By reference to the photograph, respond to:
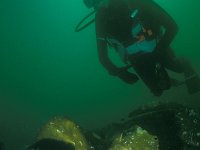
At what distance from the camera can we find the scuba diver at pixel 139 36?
5285 mm

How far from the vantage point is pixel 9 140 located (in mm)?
12656

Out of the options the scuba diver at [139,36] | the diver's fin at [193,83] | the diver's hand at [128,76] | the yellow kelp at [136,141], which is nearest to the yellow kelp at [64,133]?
the yellow kelp at [136,141]

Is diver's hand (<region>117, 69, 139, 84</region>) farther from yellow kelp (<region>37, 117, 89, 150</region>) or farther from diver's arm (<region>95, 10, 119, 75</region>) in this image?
yellow kelp (<region>37, 117, 89, 150</region>)

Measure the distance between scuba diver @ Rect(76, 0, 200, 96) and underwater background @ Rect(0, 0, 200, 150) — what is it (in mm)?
17389

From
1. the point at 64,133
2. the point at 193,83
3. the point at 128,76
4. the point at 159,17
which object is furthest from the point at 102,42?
the point at 64,133

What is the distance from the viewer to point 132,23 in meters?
5.40

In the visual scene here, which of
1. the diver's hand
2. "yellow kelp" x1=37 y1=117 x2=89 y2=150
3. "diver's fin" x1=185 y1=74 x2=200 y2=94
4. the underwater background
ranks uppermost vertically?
"yellow kelp" x1=37 y1=117 x2=89 y2=150

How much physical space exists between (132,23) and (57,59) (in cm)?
5033

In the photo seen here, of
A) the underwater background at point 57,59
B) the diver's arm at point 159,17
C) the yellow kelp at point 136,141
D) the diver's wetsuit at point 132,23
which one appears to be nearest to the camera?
the yellow kelp at point 136,141

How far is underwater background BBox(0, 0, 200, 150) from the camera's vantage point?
3195 centimetres

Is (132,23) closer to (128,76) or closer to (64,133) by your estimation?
(128,76)

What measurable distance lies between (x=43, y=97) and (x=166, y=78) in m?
46.5

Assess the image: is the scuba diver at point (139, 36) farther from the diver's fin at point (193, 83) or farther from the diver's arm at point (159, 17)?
the diver's fin at point (193, 83)

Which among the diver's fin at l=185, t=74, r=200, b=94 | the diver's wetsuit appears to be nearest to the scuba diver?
the diver's wetsuit
